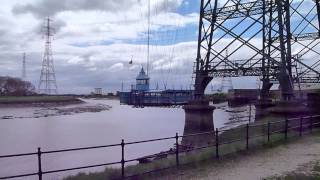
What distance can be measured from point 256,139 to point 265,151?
1998 mm

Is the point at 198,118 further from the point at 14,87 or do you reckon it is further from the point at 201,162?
the point at 14,87

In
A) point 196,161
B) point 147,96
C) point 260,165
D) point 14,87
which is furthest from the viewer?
point 14,87

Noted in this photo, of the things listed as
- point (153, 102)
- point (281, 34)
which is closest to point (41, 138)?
point (281, 34)

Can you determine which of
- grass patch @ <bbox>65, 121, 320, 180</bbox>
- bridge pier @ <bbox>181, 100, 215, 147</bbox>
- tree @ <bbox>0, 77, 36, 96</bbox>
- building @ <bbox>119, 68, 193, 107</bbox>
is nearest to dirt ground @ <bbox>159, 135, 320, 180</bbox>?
grass patch @ <bbox>65, 121, 320, 180</bbox>

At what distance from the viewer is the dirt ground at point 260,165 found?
12.1 meters

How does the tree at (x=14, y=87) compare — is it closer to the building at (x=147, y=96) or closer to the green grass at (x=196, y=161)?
the building at (x=147, y=96)

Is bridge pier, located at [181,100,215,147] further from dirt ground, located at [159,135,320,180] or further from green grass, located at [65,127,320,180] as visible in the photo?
dirt ground, located at [159,135,320,180]

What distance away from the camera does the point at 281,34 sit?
3362 centimetres

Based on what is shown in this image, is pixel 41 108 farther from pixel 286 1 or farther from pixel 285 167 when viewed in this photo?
pixel 285 167

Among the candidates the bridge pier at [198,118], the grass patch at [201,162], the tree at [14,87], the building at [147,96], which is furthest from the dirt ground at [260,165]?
the tree at [14,87]

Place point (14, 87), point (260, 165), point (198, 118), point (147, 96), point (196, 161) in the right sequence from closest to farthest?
point (260, 165), point (196, 161), point (198, 118), point (147, 96), point (14, 87)

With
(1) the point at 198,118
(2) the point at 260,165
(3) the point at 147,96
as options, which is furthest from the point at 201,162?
(3) the point at 147,96

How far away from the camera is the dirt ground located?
12055 mm

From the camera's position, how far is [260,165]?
44.3ft
